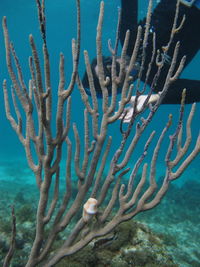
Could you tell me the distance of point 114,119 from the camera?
299 cm

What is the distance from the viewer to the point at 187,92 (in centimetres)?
439

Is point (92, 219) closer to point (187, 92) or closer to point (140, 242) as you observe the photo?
point (140, 242)

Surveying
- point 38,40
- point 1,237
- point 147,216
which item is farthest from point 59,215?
point 38,40

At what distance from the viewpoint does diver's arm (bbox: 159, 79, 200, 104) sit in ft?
14.3

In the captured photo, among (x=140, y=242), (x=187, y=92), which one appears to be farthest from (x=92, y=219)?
(x=187, y=92)

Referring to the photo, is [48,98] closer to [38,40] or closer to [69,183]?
[69,183]

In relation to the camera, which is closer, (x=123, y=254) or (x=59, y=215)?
(x=59, y=215)

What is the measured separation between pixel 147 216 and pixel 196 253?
137 inches

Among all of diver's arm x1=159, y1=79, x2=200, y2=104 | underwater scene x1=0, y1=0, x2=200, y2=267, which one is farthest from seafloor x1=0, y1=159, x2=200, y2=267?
diver's arm x1=159, y1=79, x2=200, y2=104

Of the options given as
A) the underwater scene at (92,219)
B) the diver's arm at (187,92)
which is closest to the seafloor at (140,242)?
the underwater scene at (92,219)

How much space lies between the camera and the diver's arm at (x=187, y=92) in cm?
436

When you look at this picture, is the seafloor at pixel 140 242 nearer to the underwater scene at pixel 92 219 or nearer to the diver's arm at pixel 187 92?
the underwater scene at pixel 92 219

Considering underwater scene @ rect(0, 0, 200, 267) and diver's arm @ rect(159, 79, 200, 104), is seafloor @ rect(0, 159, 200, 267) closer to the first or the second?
underwater scene @ rect(0, 0, 200, 267)

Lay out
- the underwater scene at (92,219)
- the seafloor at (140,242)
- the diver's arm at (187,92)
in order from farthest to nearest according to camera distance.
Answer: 1. the diver's arm at (187,92)
2. the seafloor at (140,242)
3. the underwater scene at (92,219)
